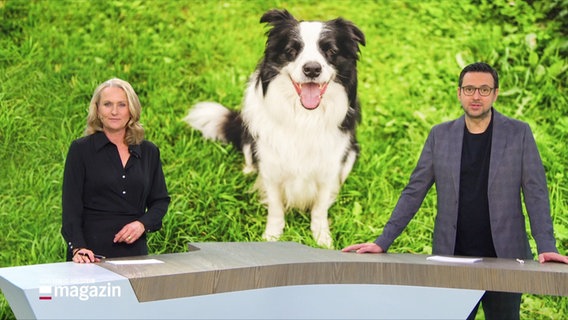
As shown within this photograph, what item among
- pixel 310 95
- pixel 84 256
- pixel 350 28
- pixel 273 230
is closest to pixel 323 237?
pixel 273 230

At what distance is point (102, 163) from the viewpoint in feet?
8.60

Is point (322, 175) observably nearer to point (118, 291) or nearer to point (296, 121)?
point (296, 121)

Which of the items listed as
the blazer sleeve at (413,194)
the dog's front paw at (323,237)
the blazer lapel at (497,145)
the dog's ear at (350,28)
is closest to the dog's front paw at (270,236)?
the dog's front paw at (323,237)

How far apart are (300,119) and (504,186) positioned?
69.6 inches

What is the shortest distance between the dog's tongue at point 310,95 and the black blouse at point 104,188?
154 centimetres

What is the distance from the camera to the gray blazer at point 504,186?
2639 millimetres

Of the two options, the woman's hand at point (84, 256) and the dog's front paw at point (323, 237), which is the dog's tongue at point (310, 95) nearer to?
the dog's front paw at point (323, 237)

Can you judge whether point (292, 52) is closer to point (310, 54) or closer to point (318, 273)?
point (310, 54)

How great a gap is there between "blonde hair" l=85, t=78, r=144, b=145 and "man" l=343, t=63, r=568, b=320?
2.85ft

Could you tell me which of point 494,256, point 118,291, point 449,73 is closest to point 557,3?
point 449,73

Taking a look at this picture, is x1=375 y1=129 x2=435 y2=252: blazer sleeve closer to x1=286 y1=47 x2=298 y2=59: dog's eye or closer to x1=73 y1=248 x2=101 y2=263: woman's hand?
x1=73 y1=248 x2=101 y2=263: woman's hand

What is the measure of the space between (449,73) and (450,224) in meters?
2.36

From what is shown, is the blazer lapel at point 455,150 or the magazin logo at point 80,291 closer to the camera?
the magazin logo at point 80,291

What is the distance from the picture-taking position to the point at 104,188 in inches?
103
